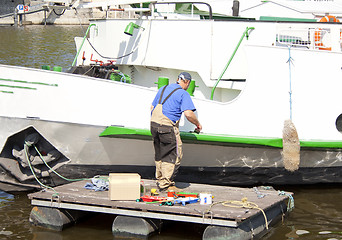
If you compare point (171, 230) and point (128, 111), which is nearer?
point (171, 230)

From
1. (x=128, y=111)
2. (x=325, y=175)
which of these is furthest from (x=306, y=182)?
(x=128, y=111)

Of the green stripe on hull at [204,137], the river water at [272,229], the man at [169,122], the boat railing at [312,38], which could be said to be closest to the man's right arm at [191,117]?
the man at [169,122]

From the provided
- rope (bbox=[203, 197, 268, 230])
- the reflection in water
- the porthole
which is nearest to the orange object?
rope (bbox=[203, 197, 268, 230])

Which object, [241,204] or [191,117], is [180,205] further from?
[191,117]

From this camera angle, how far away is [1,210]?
8625mm

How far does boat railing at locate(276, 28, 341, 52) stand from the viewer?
29.9 ft

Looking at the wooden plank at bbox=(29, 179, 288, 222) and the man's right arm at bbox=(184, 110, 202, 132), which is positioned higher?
the man's right arm at bbox=(184, 110, 202, 132)

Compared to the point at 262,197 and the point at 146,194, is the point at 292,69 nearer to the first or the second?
the point at 262,197

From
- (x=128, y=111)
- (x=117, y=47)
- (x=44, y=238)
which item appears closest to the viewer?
(x=44, y=238)

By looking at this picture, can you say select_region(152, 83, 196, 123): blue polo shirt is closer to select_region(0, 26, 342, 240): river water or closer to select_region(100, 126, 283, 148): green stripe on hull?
select_region(100, 126, 283, 148): green stripe on hull

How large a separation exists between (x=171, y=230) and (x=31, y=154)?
2299mm

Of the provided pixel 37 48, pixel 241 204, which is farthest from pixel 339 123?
pixel 37 48

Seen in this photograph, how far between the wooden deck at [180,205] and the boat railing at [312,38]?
219 cm

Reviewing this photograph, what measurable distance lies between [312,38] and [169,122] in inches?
104
